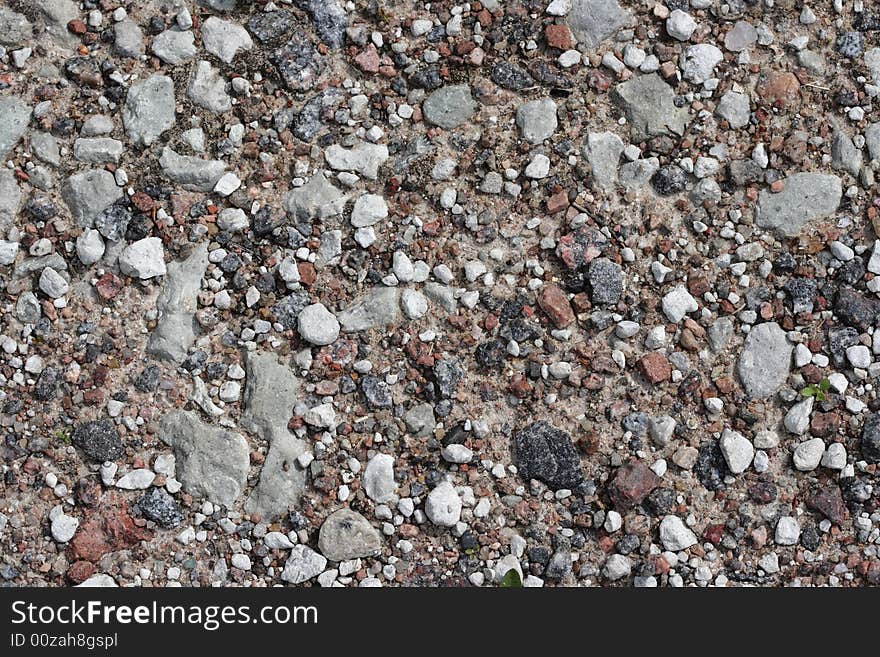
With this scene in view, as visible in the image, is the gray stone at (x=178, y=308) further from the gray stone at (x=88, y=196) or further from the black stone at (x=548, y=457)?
the black stone at (x=548, y=457)

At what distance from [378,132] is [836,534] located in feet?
8.09

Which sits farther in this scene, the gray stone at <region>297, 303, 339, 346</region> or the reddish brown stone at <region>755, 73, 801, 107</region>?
the reddish brown stone at <region>755, 73, 801, 107</region>

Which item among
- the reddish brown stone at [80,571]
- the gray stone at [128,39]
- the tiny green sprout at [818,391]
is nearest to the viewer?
the reddish brown stone at [80,571]

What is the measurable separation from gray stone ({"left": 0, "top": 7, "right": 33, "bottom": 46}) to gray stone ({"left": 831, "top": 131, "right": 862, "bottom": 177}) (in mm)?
3371

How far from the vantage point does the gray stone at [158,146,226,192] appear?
3.91 meters

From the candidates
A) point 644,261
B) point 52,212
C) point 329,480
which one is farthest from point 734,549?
point 52,212

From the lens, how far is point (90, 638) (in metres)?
3.66

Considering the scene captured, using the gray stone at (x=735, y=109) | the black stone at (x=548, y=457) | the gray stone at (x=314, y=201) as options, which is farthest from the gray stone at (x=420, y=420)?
the gray stone at (x=735, y=109)

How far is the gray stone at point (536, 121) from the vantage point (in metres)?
3.97

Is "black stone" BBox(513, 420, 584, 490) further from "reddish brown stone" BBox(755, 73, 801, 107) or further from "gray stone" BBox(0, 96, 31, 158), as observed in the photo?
"gray stone" BBox(0, 96, 31, 158)

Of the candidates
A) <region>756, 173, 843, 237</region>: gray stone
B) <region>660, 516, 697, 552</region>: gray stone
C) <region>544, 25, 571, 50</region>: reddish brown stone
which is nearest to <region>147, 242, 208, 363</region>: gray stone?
<region>544, 25, 571, 50</region>: reddish brown stone

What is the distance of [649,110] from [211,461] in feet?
7.51

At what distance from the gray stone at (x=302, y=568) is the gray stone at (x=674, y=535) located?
53.3 inches

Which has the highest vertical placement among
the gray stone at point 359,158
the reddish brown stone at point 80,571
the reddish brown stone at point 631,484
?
the gray stone at point 359,158
